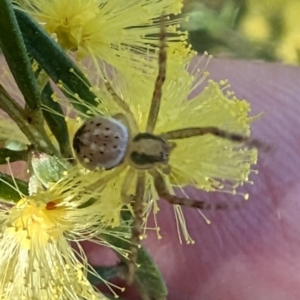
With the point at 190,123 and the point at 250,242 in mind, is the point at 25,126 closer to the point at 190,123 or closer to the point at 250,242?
the point at 190,123

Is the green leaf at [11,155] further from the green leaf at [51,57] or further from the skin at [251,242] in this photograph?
the skin at [251,242]

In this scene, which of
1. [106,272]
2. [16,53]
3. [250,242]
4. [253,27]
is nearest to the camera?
[16,53]

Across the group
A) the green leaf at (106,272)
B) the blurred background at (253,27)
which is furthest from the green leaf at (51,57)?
the blurred background at (253,27)

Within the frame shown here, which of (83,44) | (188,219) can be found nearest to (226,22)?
(188,219)

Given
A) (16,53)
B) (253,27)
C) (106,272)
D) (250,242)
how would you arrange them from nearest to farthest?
(16,53)
(106,272)
(250,242)
(253,27)

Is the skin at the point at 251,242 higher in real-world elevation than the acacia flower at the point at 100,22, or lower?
lower

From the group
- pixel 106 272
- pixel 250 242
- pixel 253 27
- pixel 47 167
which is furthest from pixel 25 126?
pixel 253 27

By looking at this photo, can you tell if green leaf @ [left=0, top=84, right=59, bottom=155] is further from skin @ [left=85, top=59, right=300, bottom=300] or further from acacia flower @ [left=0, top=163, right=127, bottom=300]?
skin @ [left=85, top=59, right=300, bottom=300]
